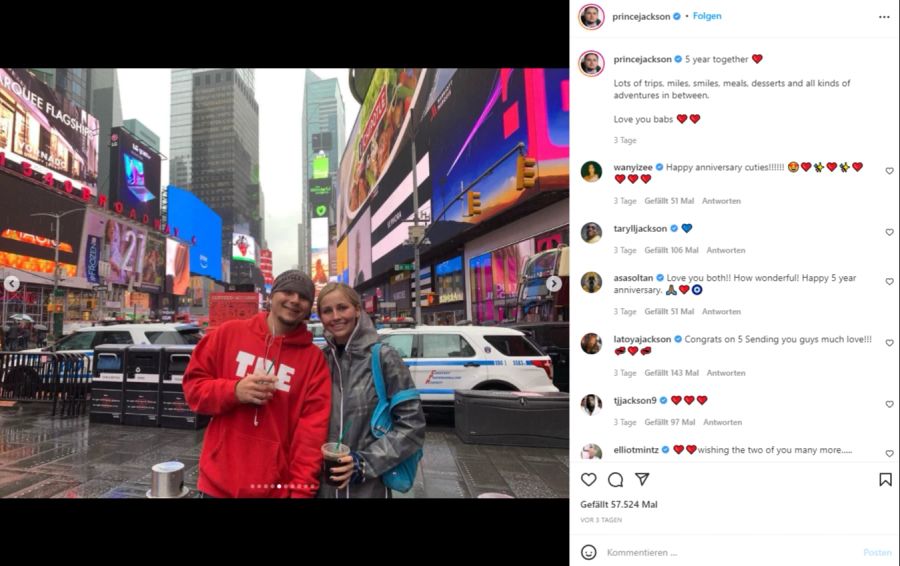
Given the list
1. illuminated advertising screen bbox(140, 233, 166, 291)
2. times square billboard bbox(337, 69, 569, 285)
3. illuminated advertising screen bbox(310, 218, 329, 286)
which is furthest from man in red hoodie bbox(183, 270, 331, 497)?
illuminated advertising screen bbox(310, 218, 329, 286)

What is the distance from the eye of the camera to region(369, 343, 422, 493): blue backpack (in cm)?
176

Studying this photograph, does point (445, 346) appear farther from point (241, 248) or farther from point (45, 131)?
point (241, 248)

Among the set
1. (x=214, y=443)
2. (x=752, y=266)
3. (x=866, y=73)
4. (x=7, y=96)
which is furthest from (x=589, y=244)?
(x=7, y=96)

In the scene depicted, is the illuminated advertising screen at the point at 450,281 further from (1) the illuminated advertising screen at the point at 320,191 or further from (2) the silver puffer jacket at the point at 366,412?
(1) the illuminated advertising screen at the point at 320,191

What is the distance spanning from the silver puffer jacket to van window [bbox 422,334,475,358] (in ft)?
17.9

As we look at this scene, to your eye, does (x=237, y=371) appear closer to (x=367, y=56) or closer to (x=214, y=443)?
(x=214, y=443)

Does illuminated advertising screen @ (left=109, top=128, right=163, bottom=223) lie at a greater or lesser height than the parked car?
greater

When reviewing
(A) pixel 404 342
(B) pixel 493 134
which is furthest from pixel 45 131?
(A) pixel 404 342

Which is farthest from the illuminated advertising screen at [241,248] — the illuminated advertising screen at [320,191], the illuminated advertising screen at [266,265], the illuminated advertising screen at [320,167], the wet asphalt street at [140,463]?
the wet asphalt street at [140,463]

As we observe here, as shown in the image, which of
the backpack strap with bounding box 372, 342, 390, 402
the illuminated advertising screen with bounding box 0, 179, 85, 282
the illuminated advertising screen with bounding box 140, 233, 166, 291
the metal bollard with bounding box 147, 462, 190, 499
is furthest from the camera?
the illuminated advertising screen with bounding box 140, 233, 166, 291

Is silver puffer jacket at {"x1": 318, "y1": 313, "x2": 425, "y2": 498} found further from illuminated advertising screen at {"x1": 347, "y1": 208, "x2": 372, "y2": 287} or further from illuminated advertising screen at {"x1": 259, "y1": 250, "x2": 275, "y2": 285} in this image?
illuminated advertising screen at {"x1": 259, "y1": 250, "x2": 275, "y2": 285}

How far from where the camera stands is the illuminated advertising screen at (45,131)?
3559cm

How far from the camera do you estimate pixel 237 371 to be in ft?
6.11

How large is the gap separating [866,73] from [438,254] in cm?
3502
